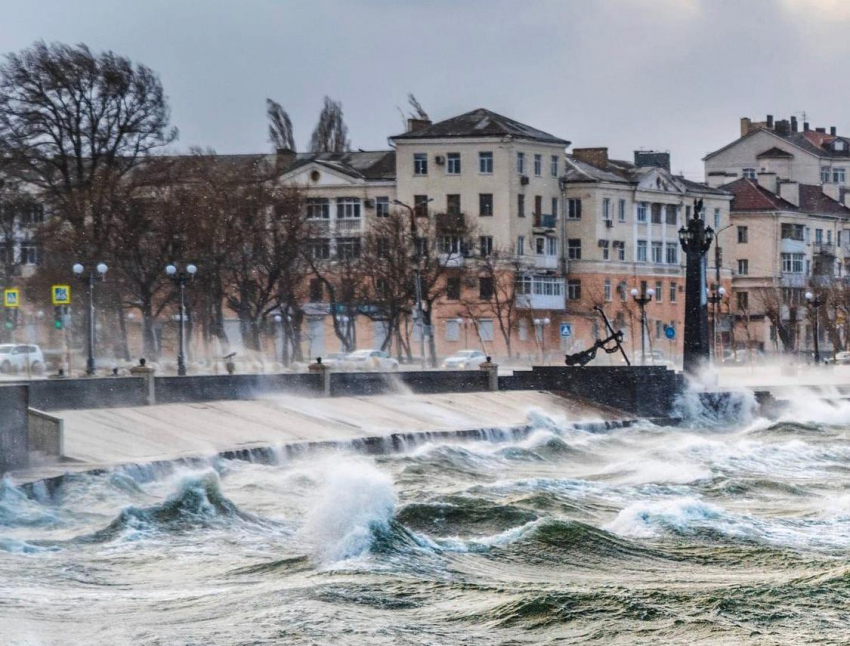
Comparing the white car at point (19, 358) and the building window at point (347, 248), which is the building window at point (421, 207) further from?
the white car at point (19, 358)

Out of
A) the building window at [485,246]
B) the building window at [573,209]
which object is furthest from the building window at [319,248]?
the building window at [573,209]

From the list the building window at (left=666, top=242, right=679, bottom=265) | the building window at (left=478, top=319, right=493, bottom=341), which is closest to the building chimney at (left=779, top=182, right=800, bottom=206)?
the building window at (left=666, top=242, right=679, bottom=265)

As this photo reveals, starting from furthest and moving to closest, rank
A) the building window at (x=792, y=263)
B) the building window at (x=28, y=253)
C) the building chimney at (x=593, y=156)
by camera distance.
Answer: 1. the building window at (x=792, y=263)
2. the building chimney at (x=593, y=156)
3. the building window at (x=28, y=253)

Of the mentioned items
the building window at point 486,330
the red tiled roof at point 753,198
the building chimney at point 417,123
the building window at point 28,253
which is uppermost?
the building chimney at point 417,123

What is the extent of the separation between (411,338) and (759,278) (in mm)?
30147

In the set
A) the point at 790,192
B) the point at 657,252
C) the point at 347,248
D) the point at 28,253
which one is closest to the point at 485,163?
the point at 347,248

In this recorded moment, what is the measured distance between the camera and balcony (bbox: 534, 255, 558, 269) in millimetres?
95256

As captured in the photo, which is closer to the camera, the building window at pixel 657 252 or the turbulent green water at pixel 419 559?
the turbulent green water at pixel 419 559

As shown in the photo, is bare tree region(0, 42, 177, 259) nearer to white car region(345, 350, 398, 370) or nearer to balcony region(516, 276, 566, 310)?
white car region(345, 350, 398, 370)

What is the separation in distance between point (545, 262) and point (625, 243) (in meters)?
6.97

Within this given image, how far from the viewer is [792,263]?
373 ft

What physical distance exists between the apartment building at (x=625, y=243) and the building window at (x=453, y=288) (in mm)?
7369

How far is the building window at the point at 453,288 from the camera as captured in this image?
85613mm

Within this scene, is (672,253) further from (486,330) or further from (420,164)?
(420,164)
